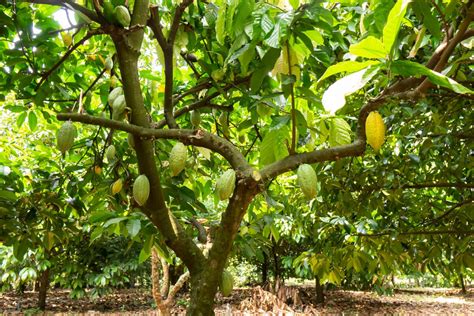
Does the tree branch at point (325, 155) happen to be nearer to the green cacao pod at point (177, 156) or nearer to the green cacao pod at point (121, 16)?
the green cacao pod at point (177, 156)

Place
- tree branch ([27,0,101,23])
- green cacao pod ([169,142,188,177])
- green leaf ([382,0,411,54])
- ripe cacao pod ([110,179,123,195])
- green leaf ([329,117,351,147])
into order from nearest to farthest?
green leaf ([382,0,411,54]) < tree branch ([27,0,101,23]) < green cacao pod ([169,142,188,177]) < green leaf ([329,117,351,147]) < ripe cacao pod ([110,179,123,195])

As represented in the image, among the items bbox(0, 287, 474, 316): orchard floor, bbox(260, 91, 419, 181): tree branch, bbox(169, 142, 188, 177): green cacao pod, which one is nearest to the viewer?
bbox(260, 91, 419, 181): tree branch

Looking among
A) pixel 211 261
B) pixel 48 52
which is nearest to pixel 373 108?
pixel 211 261

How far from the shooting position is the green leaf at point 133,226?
1.23 metres

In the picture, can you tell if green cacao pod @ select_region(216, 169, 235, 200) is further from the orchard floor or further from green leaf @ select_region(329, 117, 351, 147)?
the orchard floor

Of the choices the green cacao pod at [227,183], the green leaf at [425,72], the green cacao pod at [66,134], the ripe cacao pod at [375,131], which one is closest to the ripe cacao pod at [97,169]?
the green cacao pod at [66,134]

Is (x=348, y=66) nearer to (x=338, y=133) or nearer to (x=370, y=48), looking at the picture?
(x=370, y=48)

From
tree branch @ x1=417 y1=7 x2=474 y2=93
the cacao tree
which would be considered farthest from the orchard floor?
tree branch @ x1=417 y1=7 x2=474 y2=93

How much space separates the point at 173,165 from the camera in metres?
1.27

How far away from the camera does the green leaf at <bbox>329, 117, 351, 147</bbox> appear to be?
1365 mm

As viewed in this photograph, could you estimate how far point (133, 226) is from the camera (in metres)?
1.26

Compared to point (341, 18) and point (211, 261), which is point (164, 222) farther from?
point (341, 18)

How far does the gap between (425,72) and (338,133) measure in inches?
30.0

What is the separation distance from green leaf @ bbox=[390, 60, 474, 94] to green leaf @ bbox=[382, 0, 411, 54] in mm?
32
